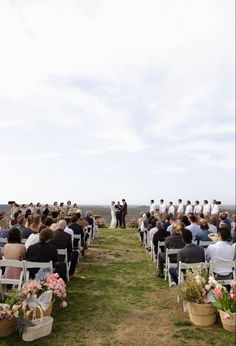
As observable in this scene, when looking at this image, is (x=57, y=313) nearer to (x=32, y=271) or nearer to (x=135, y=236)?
(x=32, y=271)

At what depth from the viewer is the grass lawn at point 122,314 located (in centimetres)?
543

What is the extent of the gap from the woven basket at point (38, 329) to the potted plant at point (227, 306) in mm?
2635

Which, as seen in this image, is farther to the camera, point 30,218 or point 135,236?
point 135,236

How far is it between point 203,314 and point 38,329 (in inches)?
103

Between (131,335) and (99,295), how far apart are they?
227 cm

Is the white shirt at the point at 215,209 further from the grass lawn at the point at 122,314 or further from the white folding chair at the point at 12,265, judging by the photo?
the white folding chair at the point at 12,265

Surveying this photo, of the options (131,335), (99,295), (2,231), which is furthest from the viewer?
(2,231)

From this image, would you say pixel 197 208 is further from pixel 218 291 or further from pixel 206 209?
pixel 218 291

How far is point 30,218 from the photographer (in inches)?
417

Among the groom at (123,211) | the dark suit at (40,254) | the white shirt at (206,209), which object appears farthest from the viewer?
the groom at (123,211)

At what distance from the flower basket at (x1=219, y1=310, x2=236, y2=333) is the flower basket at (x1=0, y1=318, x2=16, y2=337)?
3223 millimetres

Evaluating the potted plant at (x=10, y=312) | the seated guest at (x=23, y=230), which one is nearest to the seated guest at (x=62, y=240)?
the seated guest at (x=23, y=230)

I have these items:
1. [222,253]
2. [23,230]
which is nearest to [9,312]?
[222,253]

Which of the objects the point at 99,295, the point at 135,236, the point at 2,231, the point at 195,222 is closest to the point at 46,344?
the point at 99,295
